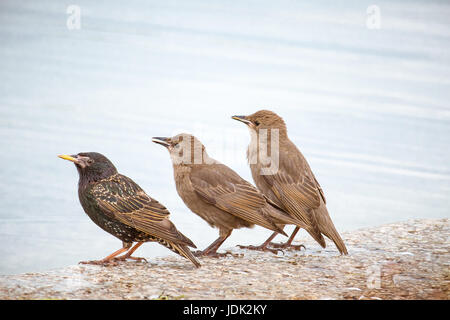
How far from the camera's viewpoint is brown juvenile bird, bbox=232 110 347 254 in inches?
266

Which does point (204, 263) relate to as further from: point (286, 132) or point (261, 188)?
point (286, 132)

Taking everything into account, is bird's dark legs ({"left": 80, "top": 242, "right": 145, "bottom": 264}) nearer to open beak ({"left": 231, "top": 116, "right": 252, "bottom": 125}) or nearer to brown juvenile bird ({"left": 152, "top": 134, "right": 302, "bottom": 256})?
brown juvenile bird ({"left": 152, "top": 134, "right": 302, "bottom": 256})

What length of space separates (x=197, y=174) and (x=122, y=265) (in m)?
1.26

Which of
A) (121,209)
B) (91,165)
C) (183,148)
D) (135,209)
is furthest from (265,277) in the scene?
(91,165)

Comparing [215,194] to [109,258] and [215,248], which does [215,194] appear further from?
[109,258]

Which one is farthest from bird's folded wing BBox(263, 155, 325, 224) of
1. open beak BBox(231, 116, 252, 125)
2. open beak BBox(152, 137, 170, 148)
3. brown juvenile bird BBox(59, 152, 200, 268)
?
brown juvenile bird BBox(59, 152, 200, 268)

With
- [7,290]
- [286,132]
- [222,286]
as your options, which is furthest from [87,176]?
[286,132]

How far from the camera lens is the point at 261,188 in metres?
6.98

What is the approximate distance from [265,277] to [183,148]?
1752 millimetres

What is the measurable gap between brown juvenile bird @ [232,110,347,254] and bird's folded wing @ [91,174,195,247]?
1372 millimetres

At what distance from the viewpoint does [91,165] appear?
20.5 ft

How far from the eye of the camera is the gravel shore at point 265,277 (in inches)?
211
